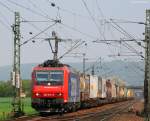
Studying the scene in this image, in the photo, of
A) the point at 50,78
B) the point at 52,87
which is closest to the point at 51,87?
the point at 52,87

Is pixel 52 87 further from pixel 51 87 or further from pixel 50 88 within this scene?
pixel 50 88

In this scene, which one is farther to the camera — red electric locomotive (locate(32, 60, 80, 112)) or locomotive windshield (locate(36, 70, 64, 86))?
locomotive windshield (locate(36, 70, 64, 86))

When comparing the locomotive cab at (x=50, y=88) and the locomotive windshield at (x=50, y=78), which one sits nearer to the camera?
the locomotive cab at (x=50, y=88)

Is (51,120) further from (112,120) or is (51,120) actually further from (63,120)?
(112,120)

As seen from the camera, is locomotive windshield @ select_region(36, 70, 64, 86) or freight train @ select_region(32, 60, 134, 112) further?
locomotive windshield @ select_region(36, 70, 64, 86)

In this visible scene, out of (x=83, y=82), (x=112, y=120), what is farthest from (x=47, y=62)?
(x=83, y=82)

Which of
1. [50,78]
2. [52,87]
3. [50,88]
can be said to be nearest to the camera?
[50,88]

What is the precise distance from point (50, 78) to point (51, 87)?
758 millimetres

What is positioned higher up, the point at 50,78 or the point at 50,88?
the point at 50,78

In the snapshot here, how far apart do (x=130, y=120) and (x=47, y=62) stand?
8.66 metres

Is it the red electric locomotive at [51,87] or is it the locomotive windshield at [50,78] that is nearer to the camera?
the red electric locomotive at [51,87]

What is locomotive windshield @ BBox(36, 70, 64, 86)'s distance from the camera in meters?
41.1

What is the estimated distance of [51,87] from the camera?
4078cm

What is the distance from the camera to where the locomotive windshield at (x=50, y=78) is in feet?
135
